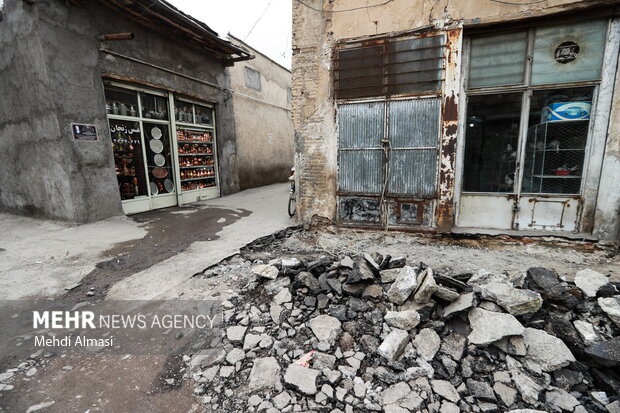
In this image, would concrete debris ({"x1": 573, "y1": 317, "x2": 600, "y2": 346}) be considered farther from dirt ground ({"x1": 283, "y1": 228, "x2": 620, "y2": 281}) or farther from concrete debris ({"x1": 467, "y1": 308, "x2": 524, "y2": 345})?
dirt ground ({"x1": 283, "y1": 228, "x2": 620, "y2": 281})

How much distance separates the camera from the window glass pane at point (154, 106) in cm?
705

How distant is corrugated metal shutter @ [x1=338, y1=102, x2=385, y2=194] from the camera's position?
4.80 metres

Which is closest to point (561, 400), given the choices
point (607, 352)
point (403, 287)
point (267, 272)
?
point (607, 352)

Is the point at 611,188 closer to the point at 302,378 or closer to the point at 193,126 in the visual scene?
the point at 302,378

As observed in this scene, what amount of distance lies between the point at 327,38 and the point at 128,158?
5.42 meters

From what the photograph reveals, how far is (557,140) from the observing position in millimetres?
4227

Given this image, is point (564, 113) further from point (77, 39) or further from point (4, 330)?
point (77, 39)

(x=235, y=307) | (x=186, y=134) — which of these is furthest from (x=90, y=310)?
(x=186, y=134)

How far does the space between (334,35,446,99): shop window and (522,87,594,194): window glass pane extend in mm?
1613

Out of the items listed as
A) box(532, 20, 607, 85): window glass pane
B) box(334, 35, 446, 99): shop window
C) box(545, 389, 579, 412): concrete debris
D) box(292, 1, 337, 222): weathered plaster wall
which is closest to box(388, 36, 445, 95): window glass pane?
box(334, 35, 446, 99): shop window

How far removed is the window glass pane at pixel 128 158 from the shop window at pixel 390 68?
17.1 feet

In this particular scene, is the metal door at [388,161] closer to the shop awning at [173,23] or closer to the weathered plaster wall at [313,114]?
the weathered plaster wall at [313,114]

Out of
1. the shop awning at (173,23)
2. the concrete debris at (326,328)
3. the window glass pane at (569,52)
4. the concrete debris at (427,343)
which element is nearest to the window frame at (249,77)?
the shop awning at (173,23)

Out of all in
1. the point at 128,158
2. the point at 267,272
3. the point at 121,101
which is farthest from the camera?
the point at 128,158
